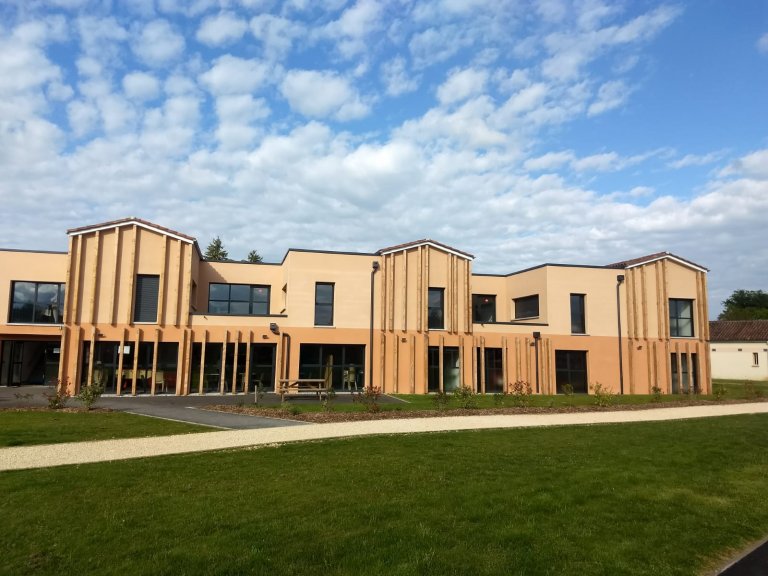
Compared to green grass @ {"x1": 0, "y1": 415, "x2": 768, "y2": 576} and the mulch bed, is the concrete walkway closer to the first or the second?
the mulch bed

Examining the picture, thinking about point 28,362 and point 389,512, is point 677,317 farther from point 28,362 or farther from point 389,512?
point 28,362

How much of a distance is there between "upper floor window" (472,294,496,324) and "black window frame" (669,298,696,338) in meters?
9.52

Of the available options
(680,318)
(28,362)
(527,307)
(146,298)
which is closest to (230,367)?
(146,298)

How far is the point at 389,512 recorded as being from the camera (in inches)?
250

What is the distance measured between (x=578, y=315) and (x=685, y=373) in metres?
6.80

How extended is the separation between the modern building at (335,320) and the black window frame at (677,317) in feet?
0.22

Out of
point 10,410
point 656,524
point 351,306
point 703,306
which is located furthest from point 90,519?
point 703,306

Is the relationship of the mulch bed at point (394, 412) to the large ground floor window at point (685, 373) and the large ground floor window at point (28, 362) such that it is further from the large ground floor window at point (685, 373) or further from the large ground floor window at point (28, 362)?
the large ground floor window at point (28, 362)

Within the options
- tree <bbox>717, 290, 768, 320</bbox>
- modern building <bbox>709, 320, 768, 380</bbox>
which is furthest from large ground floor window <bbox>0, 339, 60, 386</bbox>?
tree <bbox>717, 290, 768, 320</bbox>

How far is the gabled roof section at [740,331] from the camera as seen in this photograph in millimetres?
47500

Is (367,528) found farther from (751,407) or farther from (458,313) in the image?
(458,313)

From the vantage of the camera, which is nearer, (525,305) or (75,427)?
(75,427)

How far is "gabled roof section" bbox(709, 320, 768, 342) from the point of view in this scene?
4750 centimetres

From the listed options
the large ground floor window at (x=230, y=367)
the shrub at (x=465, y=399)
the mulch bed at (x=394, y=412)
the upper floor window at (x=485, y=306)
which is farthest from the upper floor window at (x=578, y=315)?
the large ground floor window at (x=230, y=367)
